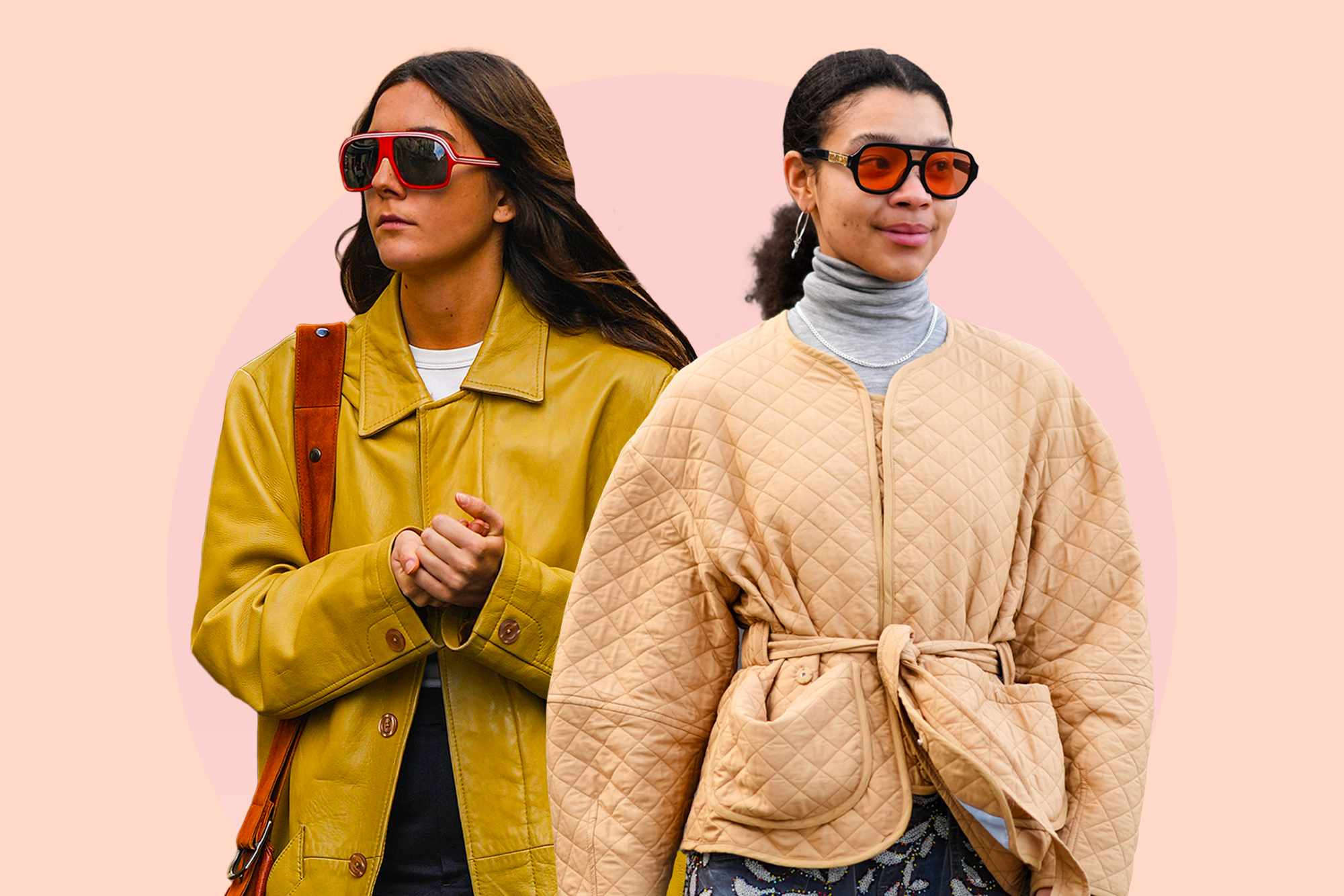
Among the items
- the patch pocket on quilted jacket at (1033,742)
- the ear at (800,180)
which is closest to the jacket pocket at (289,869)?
the patch pocket on quilted jacket at (1033,742)

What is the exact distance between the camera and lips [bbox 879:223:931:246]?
3.17 m

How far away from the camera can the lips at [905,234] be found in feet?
10.4

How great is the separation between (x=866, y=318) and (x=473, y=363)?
3.93 ft

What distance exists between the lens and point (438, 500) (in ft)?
13.1

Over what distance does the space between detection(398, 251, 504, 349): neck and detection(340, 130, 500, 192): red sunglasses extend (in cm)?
25

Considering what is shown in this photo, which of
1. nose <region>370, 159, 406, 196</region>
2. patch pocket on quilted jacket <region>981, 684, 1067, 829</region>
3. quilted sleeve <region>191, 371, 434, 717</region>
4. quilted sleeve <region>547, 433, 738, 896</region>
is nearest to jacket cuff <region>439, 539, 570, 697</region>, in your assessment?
quilted sleeve <region>191, 371, 434, 717</region>

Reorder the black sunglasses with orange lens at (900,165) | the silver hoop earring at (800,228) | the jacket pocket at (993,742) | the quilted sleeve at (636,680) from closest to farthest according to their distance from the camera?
1. the jacket pocket at (993,742)
2. the black sunglasses with orange lens at (900,165)
3. the quilted sleeve at (636,680)
4. the silver hoop earring at (800,228)

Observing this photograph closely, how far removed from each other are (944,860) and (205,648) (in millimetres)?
1976

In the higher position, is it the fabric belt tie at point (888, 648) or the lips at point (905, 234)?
the lips at point (905, 234)

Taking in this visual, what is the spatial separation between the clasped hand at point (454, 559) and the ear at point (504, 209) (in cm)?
77

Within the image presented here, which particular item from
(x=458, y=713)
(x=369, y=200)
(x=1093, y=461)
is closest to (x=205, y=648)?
(x=458, y=713)

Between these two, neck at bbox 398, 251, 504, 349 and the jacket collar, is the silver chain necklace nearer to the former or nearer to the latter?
the jacket collar

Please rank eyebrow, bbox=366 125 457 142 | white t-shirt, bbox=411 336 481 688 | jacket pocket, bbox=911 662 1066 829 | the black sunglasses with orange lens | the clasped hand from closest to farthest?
jacket pocket, bbox=911 662 1066 829
the black sunglasses with orange lens
the clasped hand
eyebrow, bbox=366 125 457 142
white t-shirt, bbox=411 336 481 688

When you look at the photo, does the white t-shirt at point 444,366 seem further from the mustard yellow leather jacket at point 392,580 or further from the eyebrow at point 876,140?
the eyebrow at point 876,140
